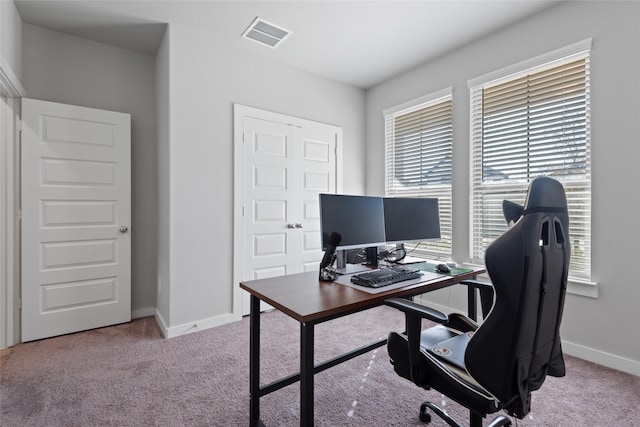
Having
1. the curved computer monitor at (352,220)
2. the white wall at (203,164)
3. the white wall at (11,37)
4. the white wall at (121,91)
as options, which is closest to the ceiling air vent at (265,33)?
the white wall at (203,164)

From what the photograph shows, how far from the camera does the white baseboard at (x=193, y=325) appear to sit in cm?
274

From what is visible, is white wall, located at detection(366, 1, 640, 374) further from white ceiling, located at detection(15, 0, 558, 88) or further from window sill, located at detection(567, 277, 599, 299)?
white ceiling, located at detection(15, 0, 558, 88)

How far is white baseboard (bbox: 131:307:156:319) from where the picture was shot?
127 inches

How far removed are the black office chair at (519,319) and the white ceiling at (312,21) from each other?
2.21 meters

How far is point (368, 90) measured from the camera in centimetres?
423

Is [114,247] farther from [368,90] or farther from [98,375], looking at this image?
[368,90]

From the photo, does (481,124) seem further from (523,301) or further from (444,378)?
(444,378)

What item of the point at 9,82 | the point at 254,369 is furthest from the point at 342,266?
the point at 9,82

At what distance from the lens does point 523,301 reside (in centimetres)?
100

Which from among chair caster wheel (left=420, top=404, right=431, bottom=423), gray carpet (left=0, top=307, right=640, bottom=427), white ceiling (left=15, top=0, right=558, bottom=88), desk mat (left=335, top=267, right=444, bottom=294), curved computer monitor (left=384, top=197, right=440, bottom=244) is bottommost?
gray carpet (left=0, top=307, right=640, bottom=427)

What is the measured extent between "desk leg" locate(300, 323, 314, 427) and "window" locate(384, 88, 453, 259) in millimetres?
2511

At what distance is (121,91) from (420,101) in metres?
3.27

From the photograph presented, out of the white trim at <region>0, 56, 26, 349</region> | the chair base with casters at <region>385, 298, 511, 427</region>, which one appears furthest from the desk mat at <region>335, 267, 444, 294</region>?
the white trim at <region>0, 56, 26, 349</region>

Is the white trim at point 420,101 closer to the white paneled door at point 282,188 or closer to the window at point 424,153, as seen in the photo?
the window at point 424,153
